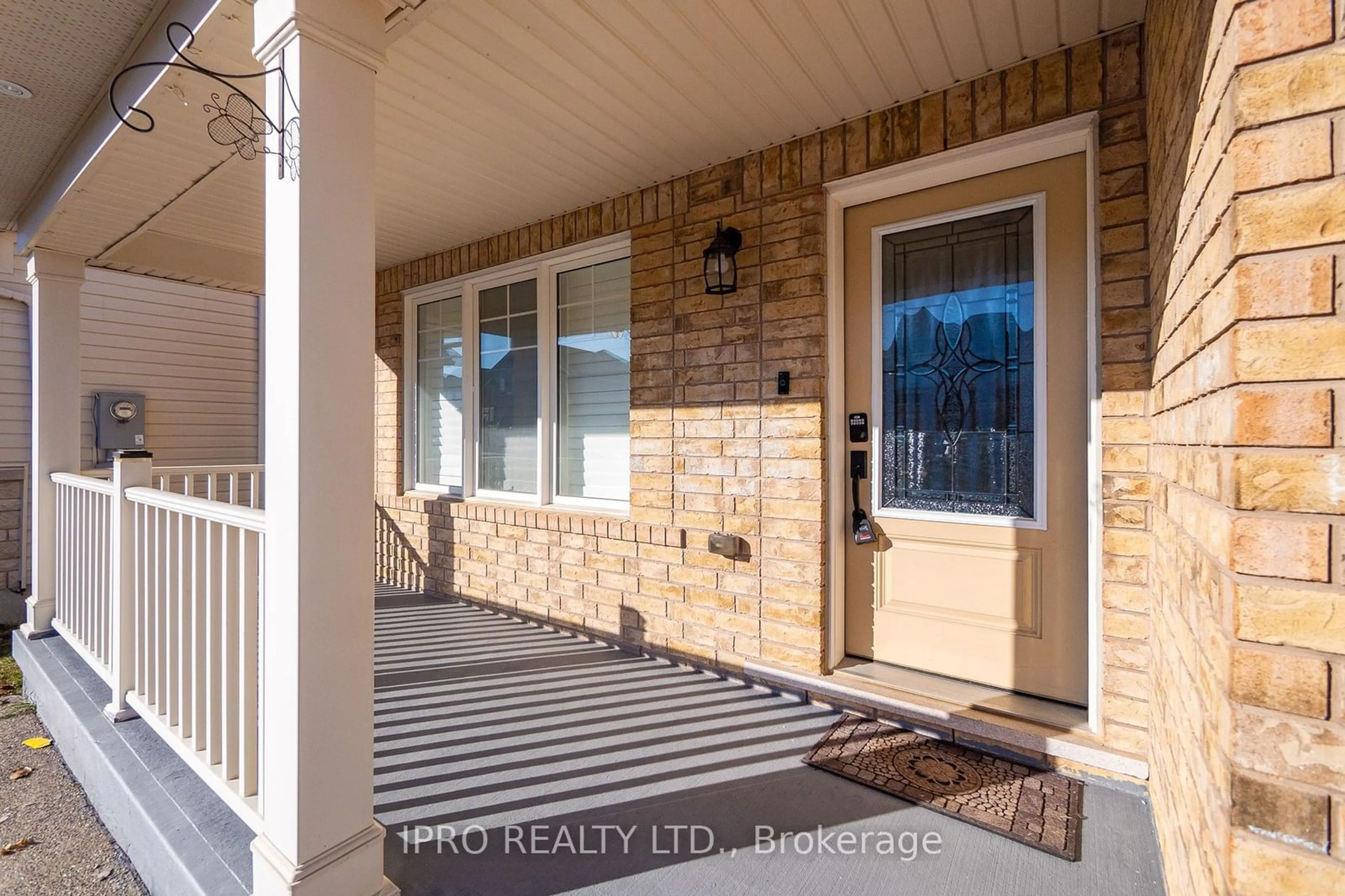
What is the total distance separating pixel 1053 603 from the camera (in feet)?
7.93

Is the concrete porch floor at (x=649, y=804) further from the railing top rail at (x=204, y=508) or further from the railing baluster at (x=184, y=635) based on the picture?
the railing top rail at (x=204, y=508)

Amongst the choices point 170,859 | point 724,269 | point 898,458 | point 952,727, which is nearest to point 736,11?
point 724,269

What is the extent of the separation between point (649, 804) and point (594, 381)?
96.9 inches

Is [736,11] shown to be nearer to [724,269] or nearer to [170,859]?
[724,269]

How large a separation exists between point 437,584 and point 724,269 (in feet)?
10.6

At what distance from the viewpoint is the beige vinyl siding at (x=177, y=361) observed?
17.0 feet

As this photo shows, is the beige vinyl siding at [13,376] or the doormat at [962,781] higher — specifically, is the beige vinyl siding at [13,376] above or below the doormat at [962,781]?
above

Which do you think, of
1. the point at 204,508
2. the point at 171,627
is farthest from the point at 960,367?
the point at 171,627

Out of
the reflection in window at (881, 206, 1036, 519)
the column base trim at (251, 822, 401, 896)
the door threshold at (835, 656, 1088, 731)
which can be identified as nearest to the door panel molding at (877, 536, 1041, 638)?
the reflection in window at (881, 206, 1036, 519)

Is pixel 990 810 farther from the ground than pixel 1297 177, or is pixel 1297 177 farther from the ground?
pixel 1297 177

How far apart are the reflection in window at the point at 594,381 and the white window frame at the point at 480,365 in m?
0.05

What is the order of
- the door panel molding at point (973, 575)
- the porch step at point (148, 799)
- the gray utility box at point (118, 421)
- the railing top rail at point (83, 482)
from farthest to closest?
the gray utility box at point (118, 421)
the railing top rail at point (83, 482)
the door panel molding at point (973, 575)
the porch step at point (148, 799)

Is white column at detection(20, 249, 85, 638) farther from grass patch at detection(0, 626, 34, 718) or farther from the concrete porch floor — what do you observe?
the concrete porch floor

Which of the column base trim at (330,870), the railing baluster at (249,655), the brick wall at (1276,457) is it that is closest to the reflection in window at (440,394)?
the railing baluster at (249,655)
